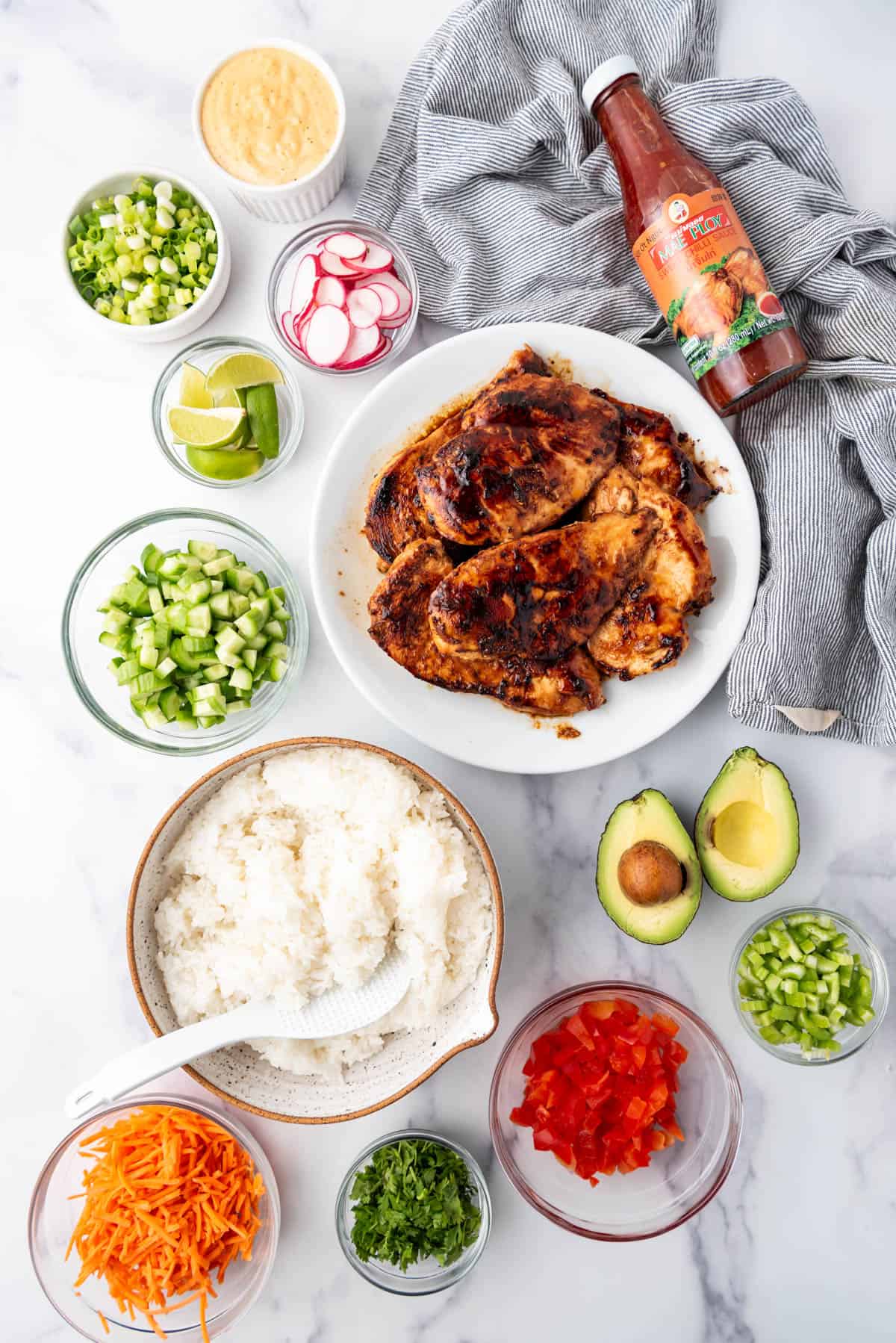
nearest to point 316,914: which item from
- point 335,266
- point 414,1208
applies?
point 414,1208

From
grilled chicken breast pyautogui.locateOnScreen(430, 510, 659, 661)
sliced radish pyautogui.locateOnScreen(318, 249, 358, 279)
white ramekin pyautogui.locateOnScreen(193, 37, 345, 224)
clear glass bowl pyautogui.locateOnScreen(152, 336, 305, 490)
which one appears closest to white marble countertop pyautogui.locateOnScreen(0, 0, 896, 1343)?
clear glass bowl pyautogui.locateOnScreen(152, 336, 305, 490)

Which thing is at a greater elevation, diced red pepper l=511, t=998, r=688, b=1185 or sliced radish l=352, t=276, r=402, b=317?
sliced radish l=352, t=276, r=402, b=317

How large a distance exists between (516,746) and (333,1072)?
1.11m

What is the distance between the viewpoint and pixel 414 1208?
282cm

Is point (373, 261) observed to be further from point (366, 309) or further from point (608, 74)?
point (608, 74)

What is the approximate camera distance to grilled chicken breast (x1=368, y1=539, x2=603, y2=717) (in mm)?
2703

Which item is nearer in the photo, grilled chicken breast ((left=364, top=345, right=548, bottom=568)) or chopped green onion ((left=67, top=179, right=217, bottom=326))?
grilled chicken breast ((left=364, top=345, right=548, bottom=568))

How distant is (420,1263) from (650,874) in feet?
4.78

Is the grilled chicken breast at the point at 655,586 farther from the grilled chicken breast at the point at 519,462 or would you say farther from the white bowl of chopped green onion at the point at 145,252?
the white bowl of chopped green onion at the point at 145,252

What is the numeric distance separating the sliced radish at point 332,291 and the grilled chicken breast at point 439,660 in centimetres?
82

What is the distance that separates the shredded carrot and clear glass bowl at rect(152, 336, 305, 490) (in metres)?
1.98

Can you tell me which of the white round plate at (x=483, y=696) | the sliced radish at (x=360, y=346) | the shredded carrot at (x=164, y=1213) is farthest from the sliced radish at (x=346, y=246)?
the shredded carrot at (x=164, y=1213)

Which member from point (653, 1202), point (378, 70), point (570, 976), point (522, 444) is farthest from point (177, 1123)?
point (378, 70)

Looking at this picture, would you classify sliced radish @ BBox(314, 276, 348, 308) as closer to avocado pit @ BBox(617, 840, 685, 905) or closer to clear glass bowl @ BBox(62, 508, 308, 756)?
clear glass bowl @ BBox(62, 508, 308, 756)
